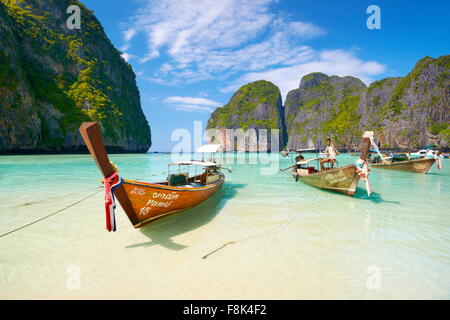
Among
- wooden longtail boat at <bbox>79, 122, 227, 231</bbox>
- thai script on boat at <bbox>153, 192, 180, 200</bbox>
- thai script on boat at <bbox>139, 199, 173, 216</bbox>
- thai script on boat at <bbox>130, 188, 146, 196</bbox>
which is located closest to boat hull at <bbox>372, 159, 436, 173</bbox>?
wooden longtail boat at <bbox>79, 122, 227, 231</bbox>

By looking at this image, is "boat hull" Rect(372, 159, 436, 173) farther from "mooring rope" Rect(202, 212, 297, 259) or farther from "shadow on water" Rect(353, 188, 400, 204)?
"mooring rope" Rect(202, 212, 297, 259)

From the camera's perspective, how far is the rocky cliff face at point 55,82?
46.8m

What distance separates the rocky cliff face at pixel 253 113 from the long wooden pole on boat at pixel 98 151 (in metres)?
159

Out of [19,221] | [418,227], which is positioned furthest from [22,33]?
[418,227]

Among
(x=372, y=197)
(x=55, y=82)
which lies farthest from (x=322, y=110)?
(x=372, y=197)

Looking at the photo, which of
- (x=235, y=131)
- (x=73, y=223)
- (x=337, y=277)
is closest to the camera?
(x=337, y=277)

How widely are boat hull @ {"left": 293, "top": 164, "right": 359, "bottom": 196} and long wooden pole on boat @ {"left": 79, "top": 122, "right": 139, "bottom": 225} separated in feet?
33.7

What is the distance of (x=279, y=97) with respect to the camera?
589 ft

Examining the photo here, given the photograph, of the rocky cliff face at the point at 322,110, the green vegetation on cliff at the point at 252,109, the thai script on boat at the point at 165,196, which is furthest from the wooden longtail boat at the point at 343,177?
the green vegetation on cliff at the point at 252,109

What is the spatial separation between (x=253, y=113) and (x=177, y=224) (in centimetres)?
17453

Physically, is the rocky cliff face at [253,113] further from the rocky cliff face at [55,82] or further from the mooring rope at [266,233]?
the mooring rope at [266,233]
